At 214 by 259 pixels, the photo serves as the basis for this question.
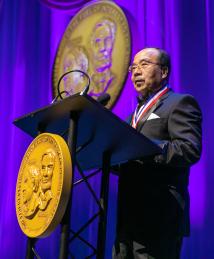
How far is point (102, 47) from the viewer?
147 inches

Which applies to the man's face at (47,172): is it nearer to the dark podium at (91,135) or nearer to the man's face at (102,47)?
the dark podium at (91,135)

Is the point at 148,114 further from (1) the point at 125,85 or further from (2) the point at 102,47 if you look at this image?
(2) the point at 102,47

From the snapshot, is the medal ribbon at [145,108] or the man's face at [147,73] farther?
the man's face at [147,73]

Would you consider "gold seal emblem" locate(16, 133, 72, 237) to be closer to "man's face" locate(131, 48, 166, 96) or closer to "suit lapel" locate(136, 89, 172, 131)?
"suit lapel" locate(136, 89, 172, 131)

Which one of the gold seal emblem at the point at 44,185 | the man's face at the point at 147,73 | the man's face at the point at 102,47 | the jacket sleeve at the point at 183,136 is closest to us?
the gold seal emblem at the point at 44,185

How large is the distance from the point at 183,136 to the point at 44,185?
1.86 feet

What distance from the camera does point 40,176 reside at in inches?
65.0

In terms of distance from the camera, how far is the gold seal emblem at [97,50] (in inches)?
138

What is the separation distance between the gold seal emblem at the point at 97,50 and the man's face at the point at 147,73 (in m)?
1.13

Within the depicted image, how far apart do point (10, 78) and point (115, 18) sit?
119cm

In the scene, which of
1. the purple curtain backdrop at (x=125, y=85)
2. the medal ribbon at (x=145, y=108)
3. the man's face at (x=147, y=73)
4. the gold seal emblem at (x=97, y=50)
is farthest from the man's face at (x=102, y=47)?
the medal ribbon at (x=145, y=108)

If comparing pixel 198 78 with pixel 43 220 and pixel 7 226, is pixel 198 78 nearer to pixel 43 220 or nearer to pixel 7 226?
pixel 43 220

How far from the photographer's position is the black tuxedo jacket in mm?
1801

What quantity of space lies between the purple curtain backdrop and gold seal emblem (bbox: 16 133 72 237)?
1.26m
